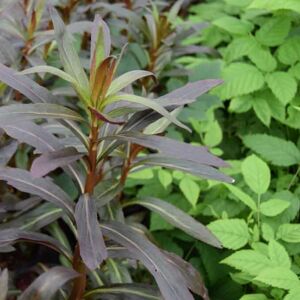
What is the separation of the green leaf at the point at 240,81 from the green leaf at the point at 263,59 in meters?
0.03

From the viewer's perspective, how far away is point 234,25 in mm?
2348

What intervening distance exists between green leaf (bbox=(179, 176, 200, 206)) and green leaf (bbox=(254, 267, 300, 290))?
0.42 metres

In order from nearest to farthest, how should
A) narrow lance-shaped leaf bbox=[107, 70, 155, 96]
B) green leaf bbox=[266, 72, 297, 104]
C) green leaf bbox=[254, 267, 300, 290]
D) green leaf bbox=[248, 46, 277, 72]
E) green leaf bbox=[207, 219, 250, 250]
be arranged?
narrow lance-shaped leaf bbox=[107, 70, 155, 96], green leaf bbox=[254, 267, 300, 290], green leaf bbox=[207, 219, 250, 250], green leaf bbox=[266, 72, 297, 104], green leaf bbox=[248, 46, 277, 72]

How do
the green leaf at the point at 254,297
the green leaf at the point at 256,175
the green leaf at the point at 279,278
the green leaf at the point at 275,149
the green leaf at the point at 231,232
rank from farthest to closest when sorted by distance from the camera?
the green leaf at the point at 275,149 < the green leaf at the point at 256,175 < the green leaf at the point at 231,232 < the green leaf at the point at 254,297 < the green leaf at the point at 279,278

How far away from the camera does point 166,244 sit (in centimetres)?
194

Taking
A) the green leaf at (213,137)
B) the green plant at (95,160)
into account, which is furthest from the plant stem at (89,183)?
the green leaf at (213,137)

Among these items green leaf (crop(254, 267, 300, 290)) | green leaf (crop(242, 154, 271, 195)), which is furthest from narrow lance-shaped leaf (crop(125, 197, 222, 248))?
green leaf (crop(242, 154, 271, 195))

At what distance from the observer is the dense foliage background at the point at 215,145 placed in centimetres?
160

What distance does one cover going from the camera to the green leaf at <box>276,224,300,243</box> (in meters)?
1.65

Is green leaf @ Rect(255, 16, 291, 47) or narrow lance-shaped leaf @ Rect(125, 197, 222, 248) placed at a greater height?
green leaf @ Rect(255, 16, 291, 47)

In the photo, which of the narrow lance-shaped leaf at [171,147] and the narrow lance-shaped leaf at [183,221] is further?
the narrow lance-shaped leaf at [183,221]

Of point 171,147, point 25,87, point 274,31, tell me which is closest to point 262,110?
point 274,31

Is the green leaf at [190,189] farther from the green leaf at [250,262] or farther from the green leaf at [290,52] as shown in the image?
the green leaf at [290,52]

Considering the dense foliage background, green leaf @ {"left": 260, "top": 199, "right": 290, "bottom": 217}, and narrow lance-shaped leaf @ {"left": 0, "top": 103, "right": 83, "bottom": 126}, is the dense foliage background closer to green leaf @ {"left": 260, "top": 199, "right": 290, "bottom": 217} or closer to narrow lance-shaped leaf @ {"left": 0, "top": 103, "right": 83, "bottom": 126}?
green leaf @ {"left": 260, "top": 199, "right": 290, "bottom": 217}
